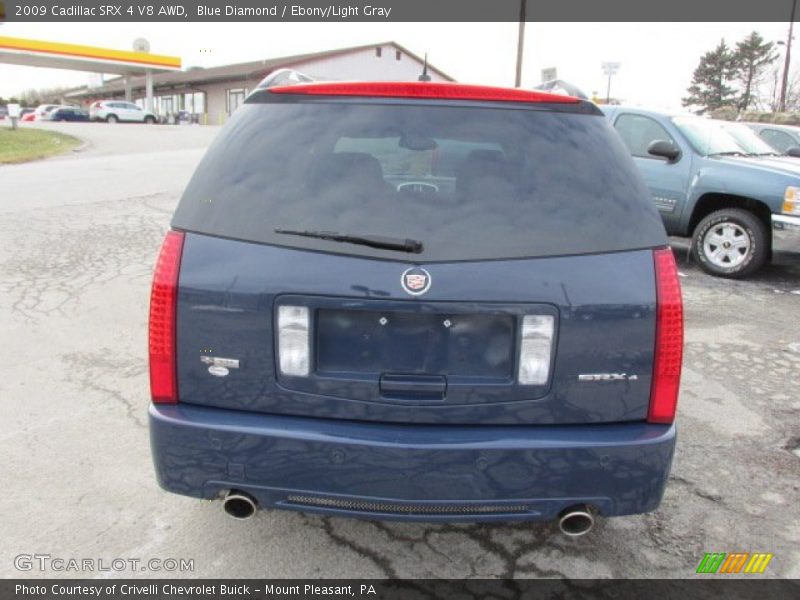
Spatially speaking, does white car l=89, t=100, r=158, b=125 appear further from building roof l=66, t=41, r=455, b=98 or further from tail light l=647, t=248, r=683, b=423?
tail light l=647, t=248, r=683, b=423

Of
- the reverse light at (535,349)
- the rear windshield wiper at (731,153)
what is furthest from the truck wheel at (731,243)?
the reverse light at (535,349)

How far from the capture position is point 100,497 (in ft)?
9.50

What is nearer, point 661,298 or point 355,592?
point 661,298

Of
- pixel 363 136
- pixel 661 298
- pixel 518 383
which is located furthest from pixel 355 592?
pixel 363 136

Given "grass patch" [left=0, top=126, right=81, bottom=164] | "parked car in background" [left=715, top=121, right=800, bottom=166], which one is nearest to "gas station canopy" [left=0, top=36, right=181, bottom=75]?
"grass patch" [left=0, top=126, right=81, bottom=164]

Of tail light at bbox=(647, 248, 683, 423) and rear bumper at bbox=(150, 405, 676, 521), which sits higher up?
tail light at bbox=(647, 248, 683, 423)

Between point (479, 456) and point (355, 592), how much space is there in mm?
806

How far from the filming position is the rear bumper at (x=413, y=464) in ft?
6.75

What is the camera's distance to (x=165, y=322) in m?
2.14

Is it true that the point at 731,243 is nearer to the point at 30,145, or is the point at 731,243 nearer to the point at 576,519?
the point at 576,519

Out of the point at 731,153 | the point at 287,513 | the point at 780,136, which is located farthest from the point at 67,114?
the point at 287,513

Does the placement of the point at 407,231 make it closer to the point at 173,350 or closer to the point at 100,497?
the point at 173,350

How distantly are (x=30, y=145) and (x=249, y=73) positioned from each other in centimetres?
2743

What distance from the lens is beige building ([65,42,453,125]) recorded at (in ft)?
152
